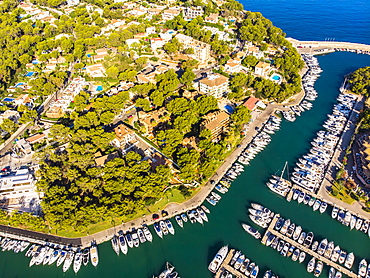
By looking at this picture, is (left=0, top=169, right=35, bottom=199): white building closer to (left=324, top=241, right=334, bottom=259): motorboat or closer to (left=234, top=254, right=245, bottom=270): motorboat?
(left=234, top=254, right=245, bottom=270): motorboat

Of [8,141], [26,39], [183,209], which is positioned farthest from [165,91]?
[26,39]

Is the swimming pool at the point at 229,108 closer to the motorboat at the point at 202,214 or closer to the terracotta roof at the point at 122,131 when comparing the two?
the terracotta roof at the point at 122,131

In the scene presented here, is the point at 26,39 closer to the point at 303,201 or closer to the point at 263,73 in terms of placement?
the point at 263,73

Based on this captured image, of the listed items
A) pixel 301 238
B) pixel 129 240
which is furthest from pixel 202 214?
pixel 301 238

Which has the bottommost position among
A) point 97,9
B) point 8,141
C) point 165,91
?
point 8,141

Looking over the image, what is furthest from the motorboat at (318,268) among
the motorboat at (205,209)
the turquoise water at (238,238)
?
the motorboat at (205,209)

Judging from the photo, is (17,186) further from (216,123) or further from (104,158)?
(216,123)

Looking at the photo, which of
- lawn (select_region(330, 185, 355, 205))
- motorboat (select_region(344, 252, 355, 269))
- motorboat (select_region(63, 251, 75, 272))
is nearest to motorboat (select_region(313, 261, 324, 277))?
motorboat (select_region(344, 252, 355, 269))
